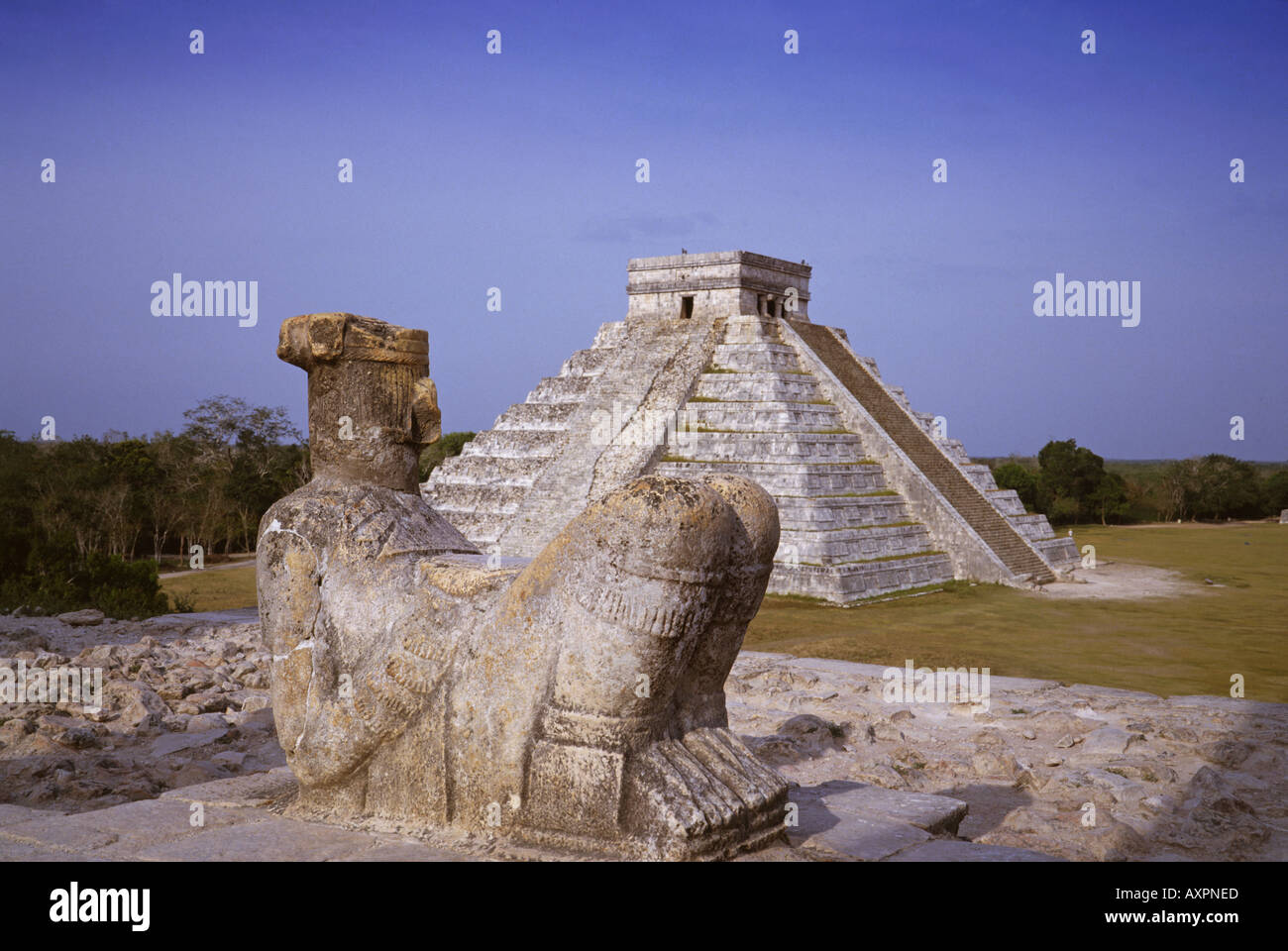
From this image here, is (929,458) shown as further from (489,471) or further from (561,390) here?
(489,471)

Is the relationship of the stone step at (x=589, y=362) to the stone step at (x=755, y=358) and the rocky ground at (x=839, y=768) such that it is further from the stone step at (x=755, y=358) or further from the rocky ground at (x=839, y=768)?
the rocky ground at (x=839, y=768)

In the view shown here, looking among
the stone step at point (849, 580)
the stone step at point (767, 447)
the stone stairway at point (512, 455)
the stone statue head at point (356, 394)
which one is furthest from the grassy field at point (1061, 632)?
the stone statue head at point (356, 394)

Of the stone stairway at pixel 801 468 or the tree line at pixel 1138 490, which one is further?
the tree line at pixel 1138 490

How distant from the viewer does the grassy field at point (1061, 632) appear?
11.3 meters

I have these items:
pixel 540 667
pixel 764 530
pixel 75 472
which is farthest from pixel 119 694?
pixel 75 472

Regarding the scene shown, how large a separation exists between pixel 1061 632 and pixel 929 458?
8.00 meters

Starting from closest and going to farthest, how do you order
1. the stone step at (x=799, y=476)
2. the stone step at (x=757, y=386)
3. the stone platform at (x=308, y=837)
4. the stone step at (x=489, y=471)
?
the stone platform at (x=308, y=837), the stone step at (x=799, y=476), the stone step at (x=757, y=386), the stone step at (x=489, y=471)

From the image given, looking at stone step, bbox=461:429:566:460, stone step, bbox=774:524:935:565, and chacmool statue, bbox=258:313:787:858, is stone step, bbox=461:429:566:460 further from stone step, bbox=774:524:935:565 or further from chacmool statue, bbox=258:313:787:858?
chacmool statue, bbox=258:313:787:858

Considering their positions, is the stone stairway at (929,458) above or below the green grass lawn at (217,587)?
above

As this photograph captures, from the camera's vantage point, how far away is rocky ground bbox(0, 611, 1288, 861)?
458 centimetres

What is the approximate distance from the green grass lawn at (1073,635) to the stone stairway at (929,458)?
65.0 inches

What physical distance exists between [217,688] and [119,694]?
0.92 meters

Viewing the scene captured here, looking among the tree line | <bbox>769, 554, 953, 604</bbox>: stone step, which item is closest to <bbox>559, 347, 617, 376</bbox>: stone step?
<bbox>769, 554, 953, 604</bbox>: stone step

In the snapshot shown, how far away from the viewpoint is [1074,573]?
830 inches
